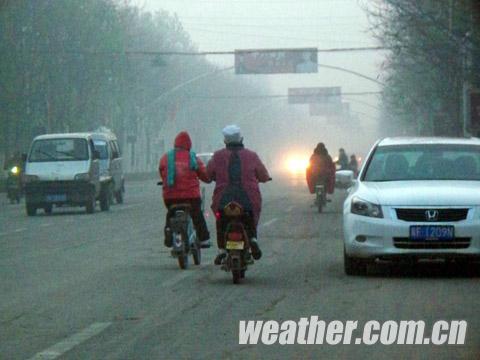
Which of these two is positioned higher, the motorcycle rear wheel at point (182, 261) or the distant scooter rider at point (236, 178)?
the distant scooter rider at point (236, 178)

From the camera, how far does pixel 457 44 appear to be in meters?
41.1

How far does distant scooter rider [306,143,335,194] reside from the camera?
3675 cm

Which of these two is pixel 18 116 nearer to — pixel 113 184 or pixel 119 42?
pixel 119 42

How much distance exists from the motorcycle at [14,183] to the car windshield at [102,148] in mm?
→ 5974

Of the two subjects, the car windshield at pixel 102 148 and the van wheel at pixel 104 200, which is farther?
the car windshield at pixel 102 148

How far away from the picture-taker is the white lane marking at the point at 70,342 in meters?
10.2

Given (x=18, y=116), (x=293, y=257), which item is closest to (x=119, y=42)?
(x=18, y=116)

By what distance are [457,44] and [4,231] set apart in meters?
16.4

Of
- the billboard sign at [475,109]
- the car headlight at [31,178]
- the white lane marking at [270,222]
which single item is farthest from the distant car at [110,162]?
the billboard sign at [475,109]

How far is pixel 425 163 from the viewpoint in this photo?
1717 cm

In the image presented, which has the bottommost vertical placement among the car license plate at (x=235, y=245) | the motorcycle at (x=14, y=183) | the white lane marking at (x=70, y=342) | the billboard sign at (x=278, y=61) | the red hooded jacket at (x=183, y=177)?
the motorcycle at (x=14, y=183)

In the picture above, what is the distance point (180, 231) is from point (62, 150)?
67.2ft

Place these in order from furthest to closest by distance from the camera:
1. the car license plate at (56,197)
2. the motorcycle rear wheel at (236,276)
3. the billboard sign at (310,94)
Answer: the billboard sign at (310,94)
the car license plate at (56,197)
the motorcycle rear wheel at (236,276)

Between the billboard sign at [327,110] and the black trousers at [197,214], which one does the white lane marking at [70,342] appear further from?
the billboard sign at [327,110]
